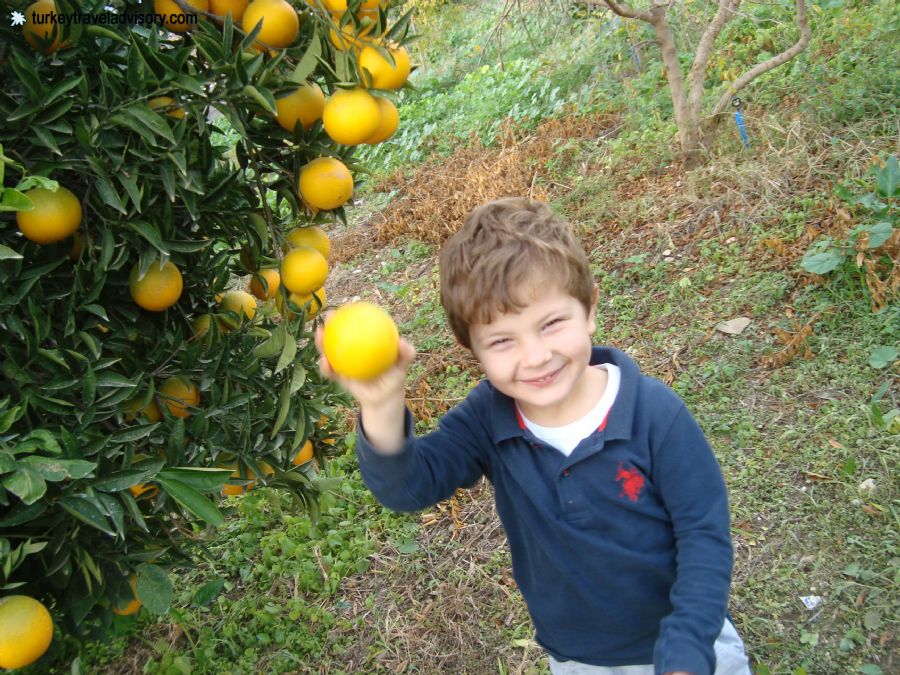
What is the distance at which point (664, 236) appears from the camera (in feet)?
12.7

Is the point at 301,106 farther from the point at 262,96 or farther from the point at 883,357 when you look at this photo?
the point at 883,357

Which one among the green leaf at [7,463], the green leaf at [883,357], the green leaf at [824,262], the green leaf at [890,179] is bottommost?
the green leaf at [883,357]

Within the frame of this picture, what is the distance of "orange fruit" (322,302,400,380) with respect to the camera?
115cm

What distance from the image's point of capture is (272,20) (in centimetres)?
126

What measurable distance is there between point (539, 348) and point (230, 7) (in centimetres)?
80

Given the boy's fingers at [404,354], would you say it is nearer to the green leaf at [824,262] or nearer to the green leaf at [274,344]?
the green leaf at [274,344]

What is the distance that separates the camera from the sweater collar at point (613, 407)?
1334mm

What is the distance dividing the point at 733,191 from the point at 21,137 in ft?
11.1

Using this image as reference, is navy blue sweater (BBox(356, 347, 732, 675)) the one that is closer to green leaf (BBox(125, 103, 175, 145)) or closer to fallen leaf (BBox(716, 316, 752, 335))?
green leaf (BBox(125, 103, 175, 145))

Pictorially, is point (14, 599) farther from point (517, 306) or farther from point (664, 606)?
point (664, 606)

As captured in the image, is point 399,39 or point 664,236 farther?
point 664,236

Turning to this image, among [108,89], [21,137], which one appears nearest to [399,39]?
[108,89]

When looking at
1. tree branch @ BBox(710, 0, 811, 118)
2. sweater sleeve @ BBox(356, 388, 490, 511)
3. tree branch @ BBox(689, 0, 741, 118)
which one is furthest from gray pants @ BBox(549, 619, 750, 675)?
tree branch @ BBox(689, 0, 741, 118)

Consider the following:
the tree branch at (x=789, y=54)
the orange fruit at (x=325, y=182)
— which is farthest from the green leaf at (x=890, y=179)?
the orange fruit at (x=325, y=182)
